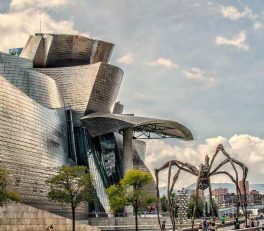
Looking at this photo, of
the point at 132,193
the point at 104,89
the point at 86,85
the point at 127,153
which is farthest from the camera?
the point at 104,89

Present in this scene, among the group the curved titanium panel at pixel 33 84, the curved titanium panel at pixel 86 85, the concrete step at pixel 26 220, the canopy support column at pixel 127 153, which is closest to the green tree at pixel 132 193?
the concrete step at pixel 26 220

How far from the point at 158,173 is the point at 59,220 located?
17.0 metres

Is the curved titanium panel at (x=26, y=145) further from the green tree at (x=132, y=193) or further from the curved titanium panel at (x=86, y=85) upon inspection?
the curved titanium panel at (x=86, y=85)

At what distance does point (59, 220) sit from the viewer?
4056 cm

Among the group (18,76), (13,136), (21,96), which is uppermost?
(18,76)

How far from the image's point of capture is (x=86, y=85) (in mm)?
72000

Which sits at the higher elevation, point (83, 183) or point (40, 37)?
point (40, 37)

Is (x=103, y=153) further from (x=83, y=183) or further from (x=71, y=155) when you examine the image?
(x=83, y=183)

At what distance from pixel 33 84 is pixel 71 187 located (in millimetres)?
25140

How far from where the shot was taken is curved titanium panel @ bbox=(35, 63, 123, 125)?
71375mm

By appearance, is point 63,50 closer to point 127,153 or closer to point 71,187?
point 127,153

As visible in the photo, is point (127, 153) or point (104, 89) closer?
point (127, 153)

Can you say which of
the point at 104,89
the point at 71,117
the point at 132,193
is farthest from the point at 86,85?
the point at 132,193

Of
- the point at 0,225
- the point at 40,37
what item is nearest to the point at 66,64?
the point at 40,37
